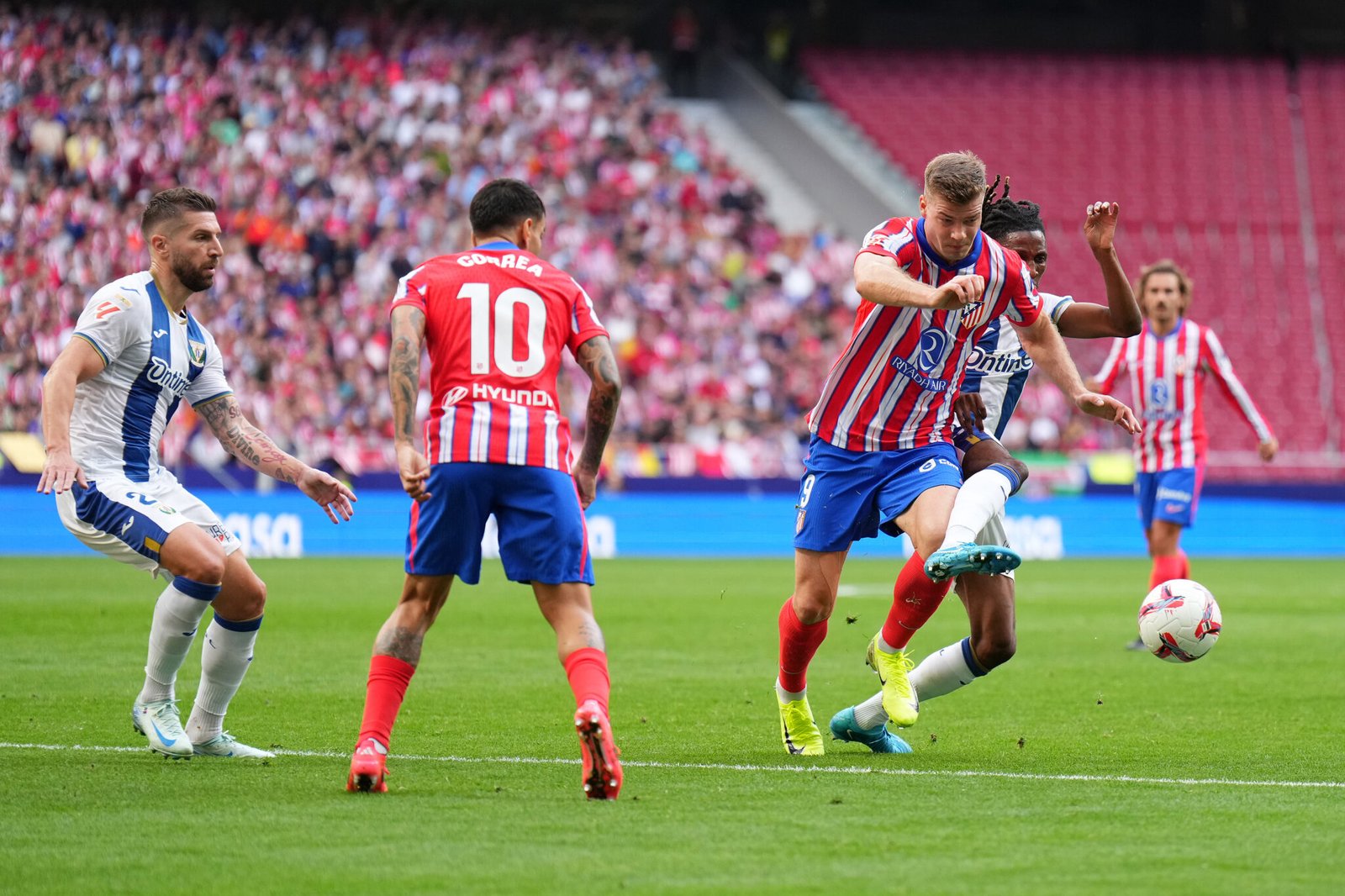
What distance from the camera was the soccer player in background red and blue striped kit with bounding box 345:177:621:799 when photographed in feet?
20.3

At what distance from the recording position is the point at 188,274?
7.54 meters

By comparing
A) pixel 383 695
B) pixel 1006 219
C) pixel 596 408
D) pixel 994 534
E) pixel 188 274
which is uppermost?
pixel 1006 219

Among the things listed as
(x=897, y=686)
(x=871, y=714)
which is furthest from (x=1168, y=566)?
(x=871, y=714)

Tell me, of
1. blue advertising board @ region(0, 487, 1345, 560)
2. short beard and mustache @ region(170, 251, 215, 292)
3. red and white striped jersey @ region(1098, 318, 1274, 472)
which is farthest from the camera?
blue advertising board @ region(0, 487, 1345, 560)

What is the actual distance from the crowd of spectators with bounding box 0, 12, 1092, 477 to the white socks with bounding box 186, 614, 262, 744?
15388 mm

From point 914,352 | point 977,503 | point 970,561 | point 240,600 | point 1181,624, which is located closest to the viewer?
point 970,561

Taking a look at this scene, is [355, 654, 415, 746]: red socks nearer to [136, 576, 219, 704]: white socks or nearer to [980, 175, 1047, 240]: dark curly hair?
[136, 576, 219, 704]: white socks

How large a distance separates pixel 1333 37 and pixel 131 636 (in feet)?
108

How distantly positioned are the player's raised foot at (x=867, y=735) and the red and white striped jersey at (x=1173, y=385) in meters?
6.63

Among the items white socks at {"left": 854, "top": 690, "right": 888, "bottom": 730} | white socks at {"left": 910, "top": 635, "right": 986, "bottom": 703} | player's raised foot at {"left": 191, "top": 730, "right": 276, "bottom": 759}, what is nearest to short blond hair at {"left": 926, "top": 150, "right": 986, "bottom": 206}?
white socks at {"left": 910, "top": 635, "right": 986, "bottom": 703}

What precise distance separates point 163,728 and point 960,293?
3639 mm

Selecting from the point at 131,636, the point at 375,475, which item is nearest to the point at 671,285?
the point at 375,475

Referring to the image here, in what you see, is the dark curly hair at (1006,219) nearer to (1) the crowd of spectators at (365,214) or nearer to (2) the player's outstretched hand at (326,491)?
(2) the player's outstretched hand at (326,491)

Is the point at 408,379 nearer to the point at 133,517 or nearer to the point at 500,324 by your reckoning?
the point at 500,324
